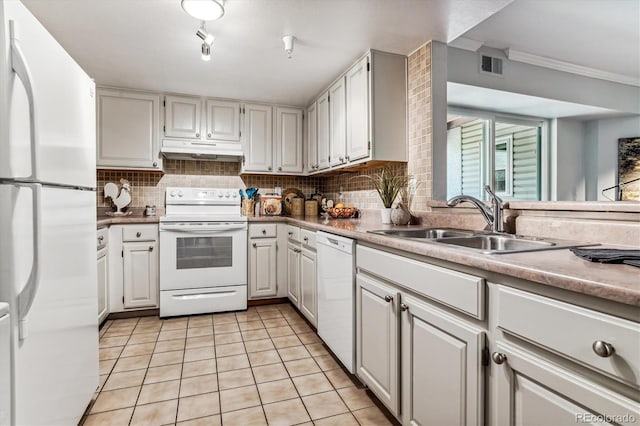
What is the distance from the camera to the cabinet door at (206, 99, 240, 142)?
3.55 metres

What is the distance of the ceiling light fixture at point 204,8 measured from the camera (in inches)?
69.9

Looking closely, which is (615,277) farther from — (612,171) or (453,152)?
(612,171)

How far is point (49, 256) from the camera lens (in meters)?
1.18

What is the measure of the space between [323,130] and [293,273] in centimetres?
144

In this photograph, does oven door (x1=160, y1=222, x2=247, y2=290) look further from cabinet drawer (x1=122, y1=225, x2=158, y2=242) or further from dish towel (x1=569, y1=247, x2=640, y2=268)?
dish towel (x1=569, y1=247, x2=640, y2=268)

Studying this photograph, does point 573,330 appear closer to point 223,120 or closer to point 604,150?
point 223,120

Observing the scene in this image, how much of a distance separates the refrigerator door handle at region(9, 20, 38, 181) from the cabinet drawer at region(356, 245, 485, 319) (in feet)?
4.32

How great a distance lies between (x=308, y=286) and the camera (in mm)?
2637

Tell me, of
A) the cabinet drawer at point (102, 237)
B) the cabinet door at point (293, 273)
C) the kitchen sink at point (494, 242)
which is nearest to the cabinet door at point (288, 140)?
the cabinet door at point (293, 273)

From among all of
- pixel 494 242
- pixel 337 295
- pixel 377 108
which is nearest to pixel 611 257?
pixel 494 242

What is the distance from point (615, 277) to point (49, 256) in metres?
1.67

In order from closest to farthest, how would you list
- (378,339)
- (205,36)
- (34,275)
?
(34,275) → (378,339) → (205,36)

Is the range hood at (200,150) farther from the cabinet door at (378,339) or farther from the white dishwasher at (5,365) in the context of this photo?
the white dishwasher at (5,365)

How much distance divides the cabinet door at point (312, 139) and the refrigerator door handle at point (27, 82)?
8.71 ft
